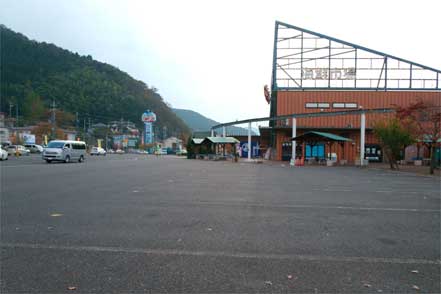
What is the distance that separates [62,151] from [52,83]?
71.3 meters

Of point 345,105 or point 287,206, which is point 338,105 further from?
point 287,206

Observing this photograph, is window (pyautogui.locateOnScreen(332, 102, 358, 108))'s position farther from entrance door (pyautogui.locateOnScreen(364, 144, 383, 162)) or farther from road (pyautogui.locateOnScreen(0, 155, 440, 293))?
road (pyautogui.locateOnScreen(0, 155, 440, 293))

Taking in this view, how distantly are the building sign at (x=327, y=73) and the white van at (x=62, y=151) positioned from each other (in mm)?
28101

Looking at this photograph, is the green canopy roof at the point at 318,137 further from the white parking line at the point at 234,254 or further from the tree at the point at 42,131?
the tree at the point at 42,131

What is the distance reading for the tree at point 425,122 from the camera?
20188 mm

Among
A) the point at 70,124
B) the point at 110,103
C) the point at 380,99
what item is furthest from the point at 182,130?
the point at 380,99

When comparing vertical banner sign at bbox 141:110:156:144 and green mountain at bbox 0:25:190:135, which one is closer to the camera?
green mountain at bbox 0:25:190:135

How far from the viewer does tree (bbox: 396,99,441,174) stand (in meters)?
20.2

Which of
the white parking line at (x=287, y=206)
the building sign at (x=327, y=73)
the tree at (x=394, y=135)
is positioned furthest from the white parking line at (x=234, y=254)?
the building sign at (x=327, y=73)

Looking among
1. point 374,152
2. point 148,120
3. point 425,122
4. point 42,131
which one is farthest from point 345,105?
point 148,120

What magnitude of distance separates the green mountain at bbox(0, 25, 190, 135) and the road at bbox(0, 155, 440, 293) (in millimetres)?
86150

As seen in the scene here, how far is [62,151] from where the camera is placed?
25.6 metres

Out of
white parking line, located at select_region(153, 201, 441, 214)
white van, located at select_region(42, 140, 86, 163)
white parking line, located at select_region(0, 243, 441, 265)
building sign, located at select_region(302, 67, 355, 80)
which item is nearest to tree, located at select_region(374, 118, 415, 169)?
building sign, located at select_region(302, 67, 355, 80)

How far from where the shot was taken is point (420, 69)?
3944 centimetres
